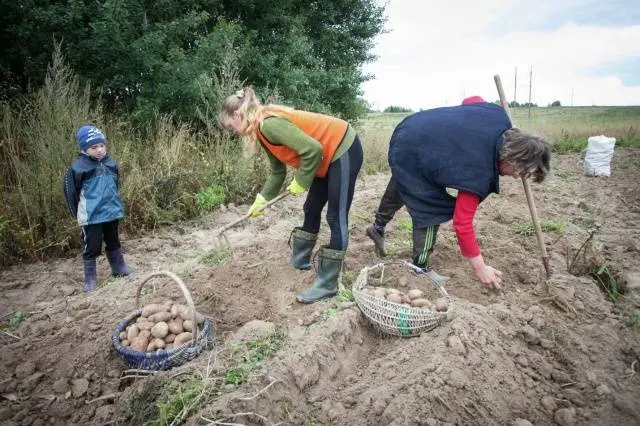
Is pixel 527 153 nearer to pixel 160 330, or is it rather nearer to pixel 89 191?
pixel 160 330

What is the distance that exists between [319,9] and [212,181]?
8.52m

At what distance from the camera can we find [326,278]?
3307mm

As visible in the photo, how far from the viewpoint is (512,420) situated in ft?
7.13

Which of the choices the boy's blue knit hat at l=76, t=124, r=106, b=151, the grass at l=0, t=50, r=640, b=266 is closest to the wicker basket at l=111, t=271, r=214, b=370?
the boy's blue knit hat at l=76, t=124, r=106, b=151

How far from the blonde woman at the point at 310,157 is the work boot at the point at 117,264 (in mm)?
1744

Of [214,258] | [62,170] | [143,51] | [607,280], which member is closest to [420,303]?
[607,280]

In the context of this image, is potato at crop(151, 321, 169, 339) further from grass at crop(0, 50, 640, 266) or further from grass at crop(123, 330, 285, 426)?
grass at crop(0, 50, 640, 266)

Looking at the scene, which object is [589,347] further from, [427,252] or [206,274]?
[206,274]

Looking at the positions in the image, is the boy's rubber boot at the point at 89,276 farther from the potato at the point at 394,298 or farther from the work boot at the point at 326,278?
the potato at the point at 394,298

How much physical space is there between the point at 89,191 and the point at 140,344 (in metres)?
1.88

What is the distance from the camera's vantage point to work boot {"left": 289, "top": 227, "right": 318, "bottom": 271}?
359 cm

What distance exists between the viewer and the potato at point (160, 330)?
A: 2.66m

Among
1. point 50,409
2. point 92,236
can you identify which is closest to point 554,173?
point 92,236

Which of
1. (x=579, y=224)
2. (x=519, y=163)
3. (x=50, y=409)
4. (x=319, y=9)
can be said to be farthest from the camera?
(x=319, y=9)
